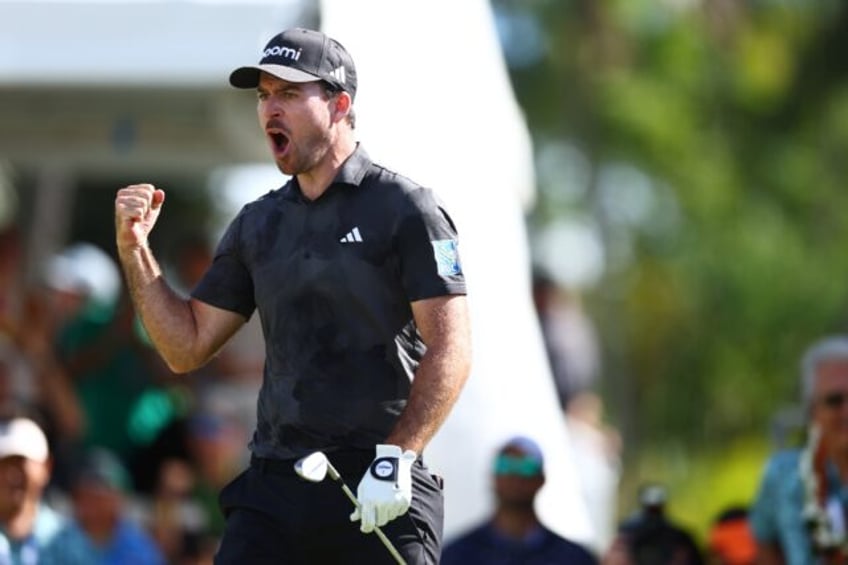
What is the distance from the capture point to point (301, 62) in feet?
23.7

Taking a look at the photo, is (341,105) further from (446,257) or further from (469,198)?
(469,198)

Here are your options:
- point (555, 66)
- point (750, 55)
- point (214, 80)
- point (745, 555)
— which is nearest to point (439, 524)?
point (745, 555)

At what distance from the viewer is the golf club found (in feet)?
22.4

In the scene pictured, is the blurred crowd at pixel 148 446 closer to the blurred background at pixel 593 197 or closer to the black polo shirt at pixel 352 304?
the blurred background at pixel 593 197

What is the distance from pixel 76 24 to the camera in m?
13.2

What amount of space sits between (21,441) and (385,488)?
427cm

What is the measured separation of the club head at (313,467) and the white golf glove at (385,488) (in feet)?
0.40

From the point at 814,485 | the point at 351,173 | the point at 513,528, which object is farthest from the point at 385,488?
the point at 814,485

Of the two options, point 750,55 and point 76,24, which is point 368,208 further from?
point 750,55

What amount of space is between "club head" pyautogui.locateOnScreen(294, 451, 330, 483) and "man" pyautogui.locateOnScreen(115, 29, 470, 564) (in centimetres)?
20

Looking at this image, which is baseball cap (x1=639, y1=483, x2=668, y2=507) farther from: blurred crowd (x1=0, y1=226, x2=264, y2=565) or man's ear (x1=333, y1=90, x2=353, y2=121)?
man's ear (x1=333, y1=90, x2=353, y2=121)

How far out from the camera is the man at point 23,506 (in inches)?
421

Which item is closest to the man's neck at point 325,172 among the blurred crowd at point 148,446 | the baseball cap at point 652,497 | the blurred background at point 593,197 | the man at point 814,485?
the blurred crowd at point 148,446

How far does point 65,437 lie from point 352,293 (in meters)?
5.97
